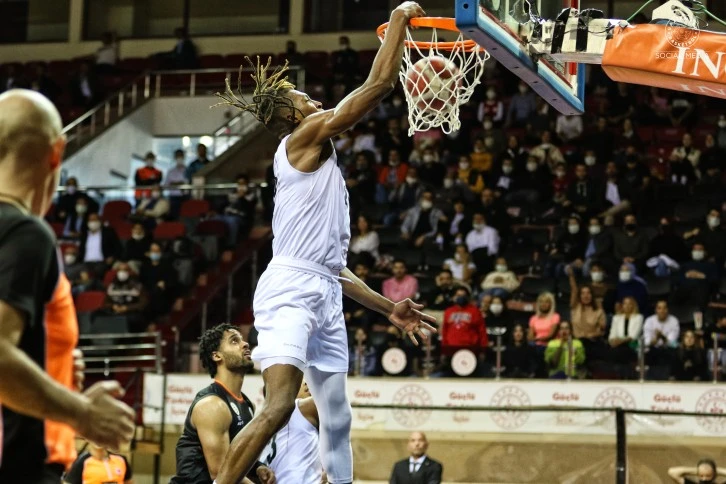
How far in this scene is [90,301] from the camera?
16500 mm

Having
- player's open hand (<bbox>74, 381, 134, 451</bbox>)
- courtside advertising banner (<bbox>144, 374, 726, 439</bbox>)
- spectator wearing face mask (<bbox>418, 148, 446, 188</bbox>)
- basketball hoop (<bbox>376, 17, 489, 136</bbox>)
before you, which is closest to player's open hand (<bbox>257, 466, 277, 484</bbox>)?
basketball hoop (<bbox>376, 17, 489, 136</bbox>)

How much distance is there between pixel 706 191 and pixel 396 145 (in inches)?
198

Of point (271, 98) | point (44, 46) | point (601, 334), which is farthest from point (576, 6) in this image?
point (44, 46)

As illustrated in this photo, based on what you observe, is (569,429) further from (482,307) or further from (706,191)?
(706,191)

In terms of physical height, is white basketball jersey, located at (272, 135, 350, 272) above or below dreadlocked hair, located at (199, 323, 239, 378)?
above

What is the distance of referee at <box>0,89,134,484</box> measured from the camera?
2.93m

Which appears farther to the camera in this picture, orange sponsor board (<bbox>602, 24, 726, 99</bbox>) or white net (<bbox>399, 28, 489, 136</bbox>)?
orange sponsor board (<bbox>602, 24, 726, 99</bbox>)

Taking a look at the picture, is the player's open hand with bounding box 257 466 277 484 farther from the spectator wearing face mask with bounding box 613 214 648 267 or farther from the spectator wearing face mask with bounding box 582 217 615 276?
the spectator wearing face mask with bounding box 613 214 648 267

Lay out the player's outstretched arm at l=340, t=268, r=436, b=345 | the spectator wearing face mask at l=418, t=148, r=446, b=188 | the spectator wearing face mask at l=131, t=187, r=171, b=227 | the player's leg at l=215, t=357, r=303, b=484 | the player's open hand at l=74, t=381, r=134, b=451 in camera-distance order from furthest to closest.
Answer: the spectator wearing face mask at l=131, t=187, r=171, b=227, the spectator wearing face mask at l=418, t=148, r=446, b=188, the player's outstretched arm at l=340, t=268, r=436, b=345, the player's leg at l=215, t=357, r=303, b=484, the player's open hand at l=74, t=381, r=134, b=451

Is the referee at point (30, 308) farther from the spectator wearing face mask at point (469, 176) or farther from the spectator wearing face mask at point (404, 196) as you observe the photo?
the spectator wearing face mask at point (469, 176)

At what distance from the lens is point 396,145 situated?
19031 mm

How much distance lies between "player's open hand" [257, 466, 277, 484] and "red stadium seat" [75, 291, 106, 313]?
33.6ft

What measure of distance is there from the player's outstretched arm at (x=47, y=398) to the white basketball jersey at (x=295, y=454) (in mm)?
3933

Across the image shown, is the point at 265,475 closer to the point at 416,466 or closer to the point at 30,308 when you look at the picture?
the point at 30,308
